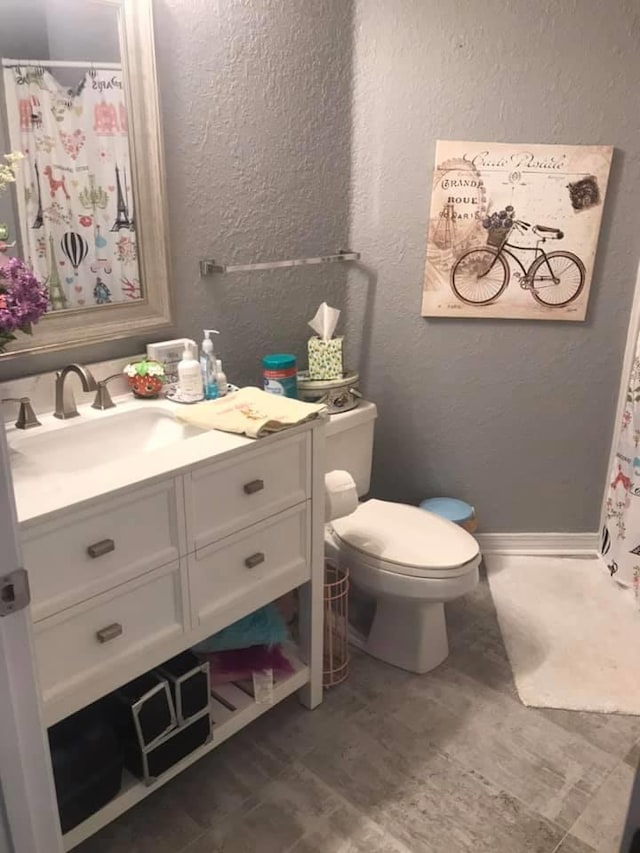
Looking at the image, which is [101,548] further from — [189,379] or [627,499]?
[627,499]

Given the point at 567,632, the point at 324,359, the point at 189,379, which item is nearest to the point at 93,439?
the point at 189,379

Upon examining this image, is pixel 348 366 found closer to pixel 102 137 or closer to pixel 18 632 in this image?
pixel 102 137

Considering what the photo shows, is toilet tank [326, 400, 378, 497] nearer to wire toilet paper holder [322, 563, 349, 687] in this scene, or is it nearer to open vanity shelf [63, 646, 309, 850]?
wire toilet paper holder [322, 563, 349, 687]

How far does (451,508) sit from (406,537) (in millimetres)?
551

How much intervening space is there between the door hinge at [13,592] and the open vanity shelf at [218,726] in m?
0.90

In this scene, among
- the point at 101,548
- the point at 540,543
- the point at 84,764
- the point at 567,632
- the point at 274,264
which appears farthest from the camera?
the point at 540,543

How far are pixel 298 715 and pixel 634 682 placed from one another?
102cm

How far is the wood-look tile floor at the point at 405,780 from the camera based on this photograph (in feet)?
5.54

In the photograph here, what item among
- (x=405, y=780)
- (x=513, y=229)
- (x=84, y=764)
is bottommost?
(x=405, y=780)

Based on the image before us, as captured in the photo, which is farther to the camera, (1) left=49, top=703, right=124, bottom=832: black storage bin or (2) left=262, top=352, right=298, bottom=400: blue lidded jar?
(2) left=262, top=352, right=298, bottom=400: blue lidded jar

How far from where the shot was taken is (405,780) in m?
1.85

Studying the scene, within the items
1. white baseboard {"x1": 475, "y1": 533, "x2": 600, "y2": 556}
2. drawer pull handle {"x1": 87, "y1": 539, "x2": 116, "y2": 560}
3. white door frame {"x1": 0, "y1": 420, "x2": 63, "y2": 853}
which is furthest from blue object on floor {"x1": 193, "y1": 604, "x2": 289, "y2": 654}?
white baseboard {"x1": 475, "y1": 533, "x2": 600, "y2": 556}

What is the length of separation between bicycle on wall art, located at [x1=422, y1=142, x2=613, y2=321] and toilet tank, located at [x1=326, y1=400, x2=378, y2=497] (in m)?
0.49

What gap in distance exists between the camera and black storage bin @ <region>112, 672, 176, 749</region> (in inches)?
63.0
